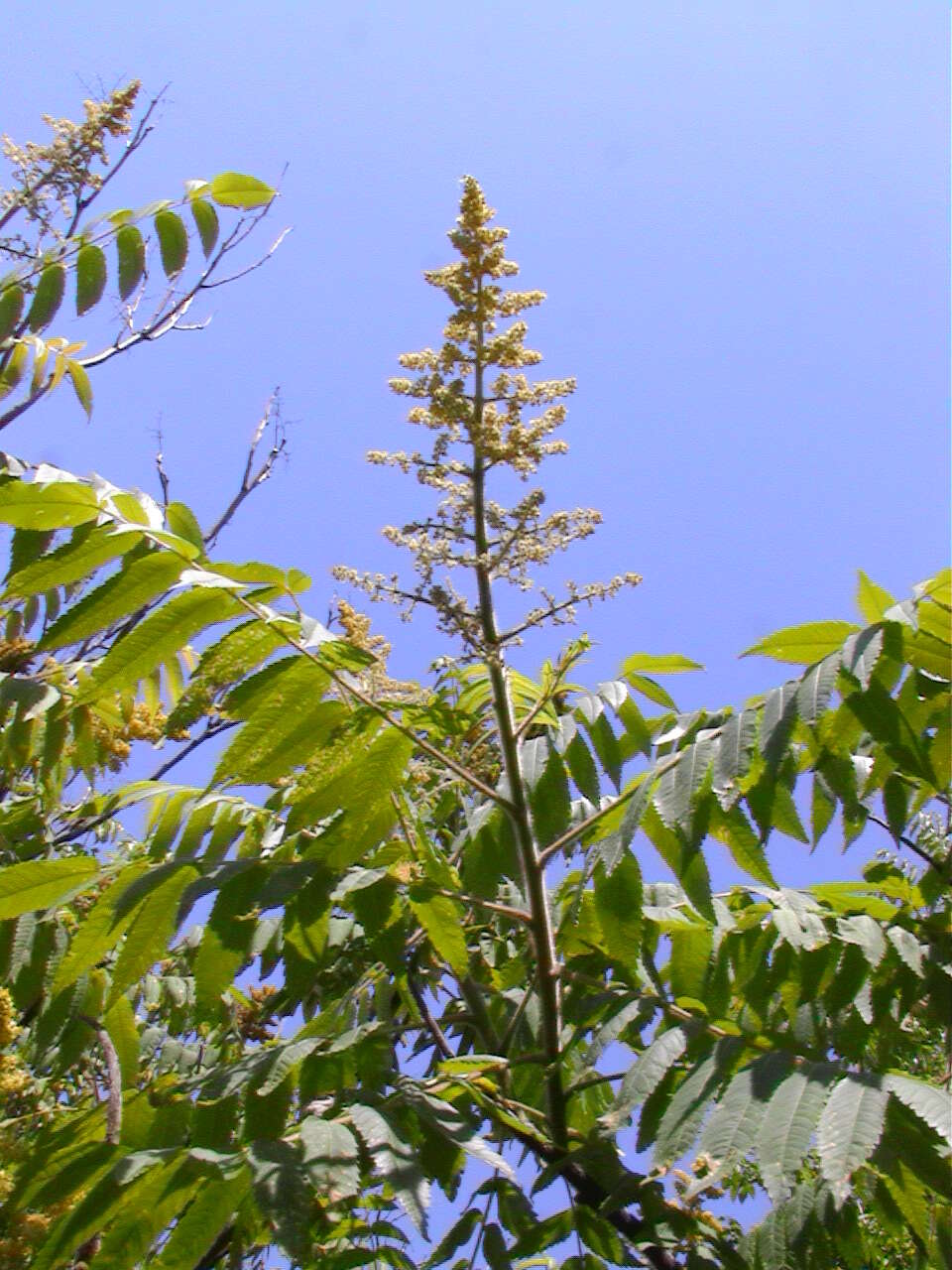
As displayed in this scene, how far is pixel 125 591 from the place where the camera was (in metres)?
1.68

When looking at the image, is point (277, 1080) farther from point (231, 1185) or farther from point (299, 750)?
point (299, 750)

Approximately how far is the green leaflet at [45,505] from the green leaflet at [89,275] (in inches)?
46.1

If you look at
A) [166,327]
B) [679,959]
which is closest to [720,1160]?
[679,959]

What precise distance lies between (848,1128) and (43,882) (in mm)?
1115

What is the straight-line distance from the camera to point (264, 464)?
480 cm

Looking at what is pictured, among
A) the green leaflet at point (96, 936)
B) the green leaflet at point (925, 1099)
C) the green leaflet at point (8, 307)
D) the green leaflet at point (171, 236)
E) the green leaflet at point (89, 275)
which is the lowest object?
the green leaflet at point (925, 1099)

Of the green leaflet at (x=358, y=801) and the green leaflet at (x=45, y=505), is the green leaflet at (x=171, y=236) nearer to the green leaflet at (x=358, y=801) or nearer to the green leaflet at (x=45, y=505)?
the green leaflet at (x=45, y=505)

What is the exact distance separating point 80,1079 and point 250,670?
8.62 feet

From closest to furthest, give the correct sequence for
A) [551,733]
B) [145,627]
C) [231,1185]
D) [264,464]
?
1. [231,1185]
2. [145,627]
3. [551,733]
4. [264,464]

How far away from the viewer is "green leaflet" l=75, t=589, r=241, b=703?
5.24 ft

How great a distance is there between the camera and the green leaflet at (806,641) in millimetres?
1715

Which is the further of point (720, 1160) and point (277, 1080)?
point (277, 1080)

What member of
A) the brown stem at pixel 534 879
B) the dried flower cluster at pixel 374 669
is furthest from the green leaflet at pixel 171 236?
the brown stem at pixel 534 879

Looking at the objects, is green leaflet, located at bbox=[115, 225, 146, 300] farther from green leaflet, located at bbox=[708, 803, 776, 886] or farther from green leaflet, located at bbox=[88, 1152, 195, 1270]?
green leaflet, located at bbox=[88, 1152, 195, 1270]
